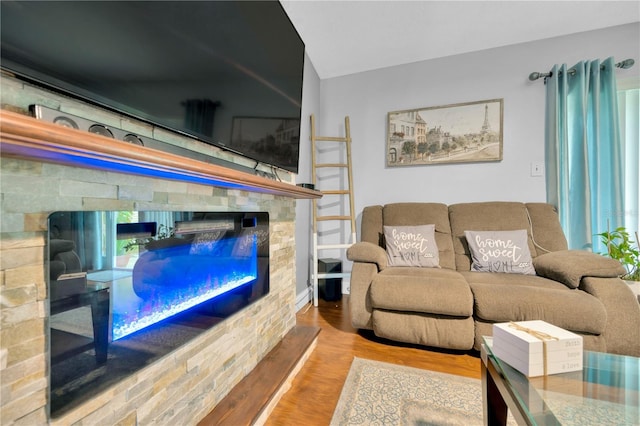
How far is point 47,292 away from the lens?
19.7 inches

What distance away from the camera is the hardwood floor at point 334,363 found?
3.42 ft

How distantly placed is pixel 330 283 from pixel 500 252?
137 centimetres

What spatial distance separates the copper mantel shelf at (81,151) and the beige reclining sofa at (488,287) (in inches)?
48.7

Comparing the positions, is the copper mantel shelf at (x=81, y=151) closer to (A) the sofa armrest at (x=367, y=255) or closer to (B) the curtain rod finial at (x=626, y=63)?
(A) the sofa armrest at (x=367, y=255)

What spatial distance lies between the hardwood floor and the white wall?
2.53 ft

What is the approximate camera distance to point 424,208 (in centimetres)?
215

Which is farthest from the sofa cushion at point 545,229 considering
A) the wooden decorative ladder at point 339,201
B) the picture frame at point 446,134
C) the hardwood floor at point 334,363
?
the wooden decorative ladder at point 339,201

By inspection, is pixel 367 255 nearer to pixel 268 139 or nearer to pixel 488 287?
pixel 488 287

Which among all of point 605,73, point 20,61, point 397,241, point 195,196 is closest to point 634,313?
point 397,241

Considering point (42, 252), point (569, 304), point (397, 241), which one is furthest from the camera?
point (397, 241)

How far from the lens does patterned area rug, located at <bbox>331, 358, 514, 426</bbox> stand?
100 cm

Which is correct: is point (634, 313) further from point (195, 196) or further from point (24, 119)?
point (24, 119)

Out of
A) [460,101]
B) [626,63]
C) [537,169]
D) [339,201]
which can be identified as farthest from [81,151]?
[626,63]

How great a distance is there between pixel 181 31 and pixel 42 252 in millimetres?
689
